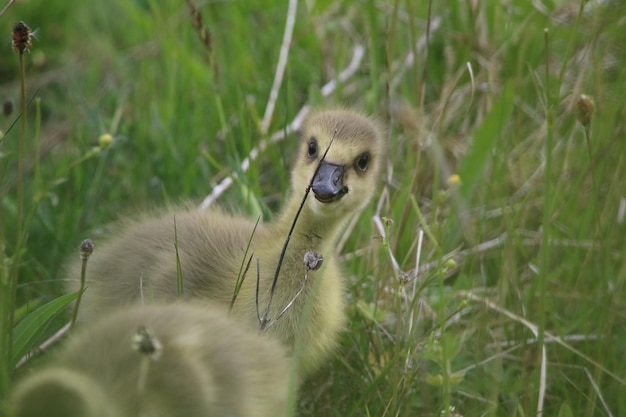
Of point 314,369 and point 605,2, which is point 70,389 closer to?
point 314,369

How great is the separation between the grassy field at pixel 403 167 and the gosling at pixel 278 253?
0.11m

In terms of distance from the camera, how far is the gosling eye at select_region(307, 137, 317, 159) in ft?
8.28

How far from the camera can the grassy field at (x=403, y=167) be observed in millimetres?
2178

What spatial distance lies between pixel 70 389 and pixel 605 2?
2.74 meters

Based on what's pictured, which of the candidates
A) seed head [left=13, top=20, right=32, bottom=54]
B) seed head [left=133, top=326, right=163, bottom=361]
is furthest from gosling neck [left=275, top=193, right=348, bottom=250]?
seed head [left=133, top=326, right=163, bottom=361]

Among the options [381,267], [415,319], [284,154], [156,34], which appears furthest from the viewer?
[156,34]

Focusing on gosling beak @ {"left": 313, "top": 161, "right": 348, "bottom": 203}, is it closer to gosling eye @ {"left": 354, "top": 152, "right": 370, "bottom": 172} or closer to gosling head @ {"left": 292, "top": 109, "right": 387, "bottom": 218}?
gosling head @ {"left": 292, "top": 109, "right": 387, "bottom": 218}

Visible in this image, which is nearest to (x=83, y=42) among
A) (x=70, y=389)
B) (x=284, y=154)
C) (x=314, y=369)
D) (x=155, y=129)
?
(x=155, y=129)

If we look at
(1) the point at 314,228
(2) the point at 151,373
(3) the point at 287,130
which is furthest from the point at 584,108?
(3) the point at 287,130

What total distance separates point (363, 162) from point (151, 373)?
1.13 meters

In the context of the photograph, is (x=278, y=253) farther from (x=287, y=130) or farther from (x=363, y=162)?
(x=287, y=130)

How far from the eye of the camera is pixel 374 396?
7.13 ft

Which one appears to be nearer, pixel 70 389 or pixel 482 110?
pixel 70 389

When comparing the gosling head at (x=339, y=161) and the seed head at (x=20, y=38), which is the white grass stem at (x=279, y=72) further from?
the seed head at (x=20, y=38)
